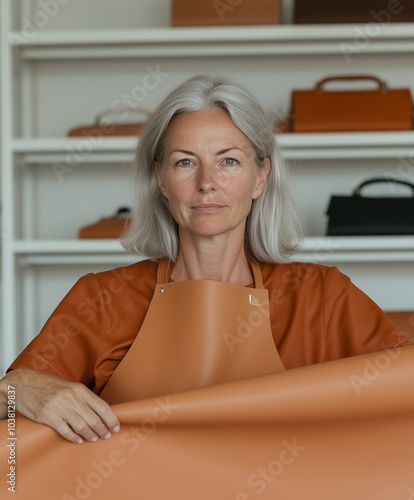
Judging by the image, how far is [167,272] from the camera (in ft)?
5.79

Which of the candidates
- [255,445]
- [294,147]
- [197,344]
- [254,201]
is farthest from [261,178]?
[294,147]

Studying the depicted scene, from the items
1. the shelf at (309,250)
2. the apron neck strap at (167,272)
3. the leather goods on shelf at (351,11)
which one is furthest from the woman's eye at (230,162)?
the leather goods on shelf at (351,11)

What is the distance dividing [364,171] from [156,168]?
1516 millimetres

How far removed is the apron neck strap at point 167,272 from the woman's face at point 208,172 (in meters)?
0.13

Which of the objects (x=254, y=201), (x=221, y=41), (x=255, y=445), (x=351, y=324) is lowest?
(x=255, y=445)

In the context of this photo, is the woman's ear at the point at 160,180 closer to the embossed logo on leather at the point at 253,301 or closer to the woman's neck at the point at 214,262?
the woman's neck at the point at 214,262

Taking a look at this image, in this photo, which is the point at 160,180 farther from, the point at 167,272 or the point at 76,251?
the point at 76,251

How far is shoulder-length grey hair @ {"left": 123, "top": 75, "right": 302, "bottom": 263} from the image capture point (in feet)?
5.50

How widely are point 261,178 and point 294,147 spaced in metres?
1.08

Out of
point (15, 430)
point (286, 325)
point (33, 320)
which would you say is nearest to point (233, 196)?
point (286, 325)

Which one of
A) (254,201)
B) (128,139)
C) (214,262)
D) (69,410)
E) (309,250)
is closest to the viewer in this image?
(69,410)

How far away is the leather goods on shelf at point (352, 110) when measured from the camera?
271 cm

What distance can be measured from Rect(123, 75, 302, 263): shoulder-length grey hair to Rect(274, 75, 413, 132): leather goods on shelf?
917 mm

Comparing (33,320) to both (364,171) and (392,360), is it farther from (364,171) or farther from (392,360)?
(392,360)
